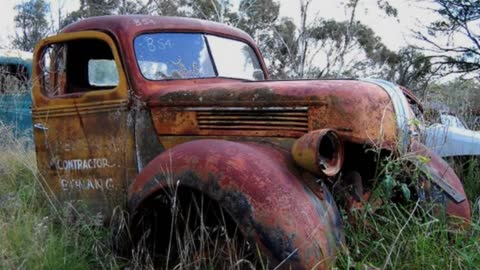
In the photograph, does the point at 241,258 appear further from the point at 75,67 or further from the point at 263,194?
the point at 75,67

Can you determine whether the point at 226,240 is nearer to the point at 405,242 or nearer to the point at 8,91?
the point at 405,242

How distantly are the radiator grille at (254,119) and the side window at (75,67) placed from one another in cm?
98

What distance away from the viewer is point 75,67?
428 centimetres

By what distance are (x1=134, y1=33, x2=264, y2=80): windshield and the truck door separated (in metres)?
0.20

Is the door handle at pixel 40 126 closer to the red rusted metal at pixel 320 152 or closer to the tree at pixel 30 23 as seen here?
the red rusted metal at pixel 320 152

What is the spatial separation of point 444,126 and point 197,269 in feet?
8.85

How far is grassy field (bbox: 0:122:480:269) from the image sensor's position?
2.98m

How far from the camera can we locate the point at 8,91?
7.23 m

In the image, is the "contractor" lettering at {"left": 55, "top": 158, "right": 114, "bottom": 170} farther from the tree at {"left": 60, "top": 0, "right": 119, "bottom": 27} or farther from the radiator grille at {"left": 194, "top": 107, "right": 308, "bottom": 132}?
the tree at {"left": 60, "top": 0, "right": 119, "bottom": 27}

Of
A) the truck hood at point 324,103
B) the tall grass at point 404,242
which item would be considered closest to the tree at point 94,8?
the truck hood at point 324,103

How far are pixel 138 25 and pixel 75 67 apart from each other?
0.65 m

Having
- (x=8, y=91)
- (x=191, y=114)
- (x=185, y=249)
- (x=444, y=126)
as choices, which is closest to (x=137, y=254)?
(x=185, y=249)

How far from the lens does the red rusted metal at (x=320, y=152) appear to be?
9.46 feet

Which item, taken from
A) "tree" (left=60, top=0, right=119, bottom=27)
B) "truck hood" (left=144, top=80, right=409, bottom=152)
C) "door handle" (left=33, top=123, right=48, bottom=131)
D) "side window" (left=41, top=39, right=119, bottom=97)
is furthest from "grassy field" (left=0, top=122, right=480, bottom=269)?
"tree" (left=60, top=0, right=119, bottom=27)
